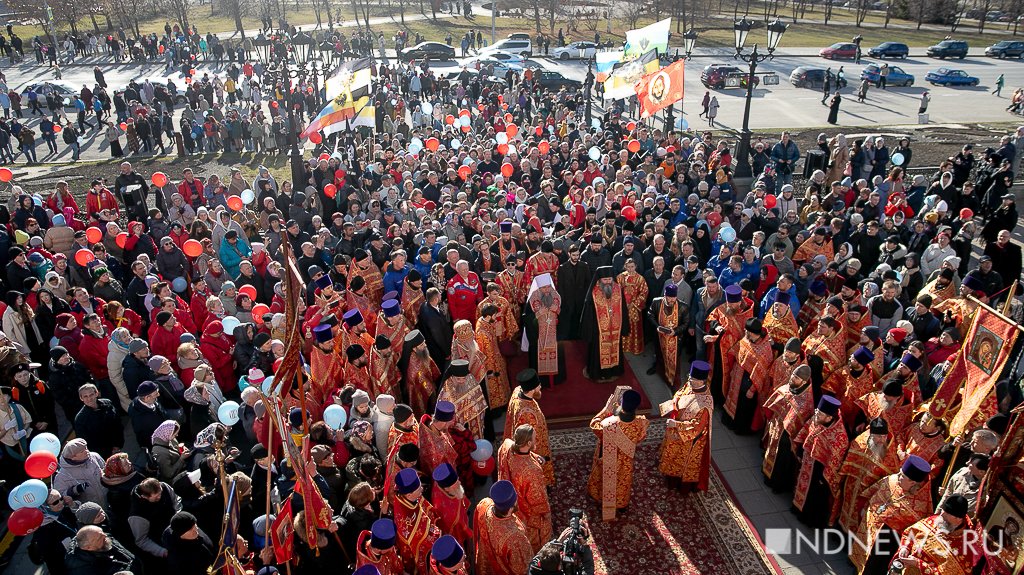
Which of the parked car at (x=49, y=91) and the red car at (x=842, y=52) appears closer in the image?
the parked car at (x=49, y=91)

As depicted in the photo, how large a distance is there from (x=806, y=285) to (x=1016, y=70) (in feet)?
137

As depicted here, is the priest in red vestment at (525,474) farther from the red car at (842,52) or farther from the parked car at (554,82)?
the red car at (842,52)

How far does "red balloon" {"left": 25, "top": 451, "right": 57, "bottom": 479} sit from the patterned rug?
16.7ft

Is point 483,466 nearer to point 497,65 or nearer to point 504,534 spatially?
point 504,534

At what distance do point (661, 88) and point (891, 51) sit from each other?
35.1 meters

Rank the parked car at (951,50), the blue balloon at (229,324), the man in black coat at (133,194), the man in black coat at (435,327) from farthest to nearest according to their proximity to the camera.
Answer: the parked car at (951,50), the man in black coat at (133,194), the blue balloon at (229,324), the man in black coat at (435,327)

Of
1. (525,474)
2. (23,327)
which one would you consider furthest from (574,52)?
(525,474)

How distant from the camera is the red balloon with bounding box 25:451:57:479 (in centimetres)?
624

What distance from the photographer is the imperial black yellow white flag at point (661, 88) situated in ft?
54.7

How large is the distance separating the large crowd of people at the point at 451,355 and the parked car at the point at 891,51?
3401 centimetres

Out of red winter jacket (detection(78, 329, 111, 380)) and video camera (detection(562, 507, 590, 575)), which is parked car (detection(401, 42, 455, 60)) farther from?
video camera (detection(562, 507, 590, 575))

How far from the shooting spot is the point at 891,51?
43406 mm

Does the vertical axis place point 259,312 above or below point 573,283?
above

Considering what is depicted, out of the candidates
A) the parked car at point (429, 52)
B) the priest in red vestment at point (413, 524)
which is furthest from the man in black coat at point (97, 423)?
the parked car at point (429, 52)
